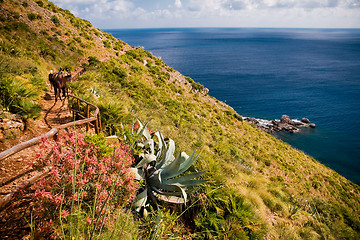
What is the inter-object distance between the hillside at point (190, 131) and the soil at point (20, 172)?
13.5 inches

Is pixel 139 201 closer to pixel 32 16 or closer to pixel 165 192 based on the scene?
pixel 165 192

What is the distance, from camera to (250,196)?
515 cm

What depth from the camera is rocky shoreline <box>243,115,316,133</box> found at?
43.3 m

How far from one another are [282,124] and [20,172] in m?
50.4

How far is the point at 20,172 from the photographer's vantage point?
3.34 m

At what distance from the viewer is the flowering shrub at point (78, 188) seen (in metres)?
1.84

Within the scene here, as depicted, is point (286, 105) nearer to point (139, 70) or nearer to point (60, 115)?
point (139, 70)

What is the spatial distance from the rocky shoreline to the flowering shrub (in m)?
44.6

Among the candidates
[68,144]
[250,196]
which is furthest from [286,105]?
[68,144]

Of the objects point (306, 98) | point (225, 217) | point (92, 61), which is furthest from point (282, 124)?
point (225, 217)

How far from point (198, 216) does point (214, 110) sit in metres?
19.9

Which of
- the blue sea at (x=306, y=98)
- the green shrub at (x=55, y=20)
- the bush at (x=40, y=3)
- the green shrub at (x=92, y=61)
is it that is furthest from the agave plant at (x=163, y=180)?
the blue sea at (x=306, y=98)

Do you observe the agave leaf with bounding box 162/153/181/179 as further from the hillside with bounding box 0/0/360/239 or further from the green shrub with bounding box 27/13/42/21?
the green shrub with bounding box 27/13/42/21

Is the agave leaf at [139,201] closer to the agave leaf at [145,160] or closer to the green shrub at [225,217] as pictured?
the agave leaf at [145,160]
